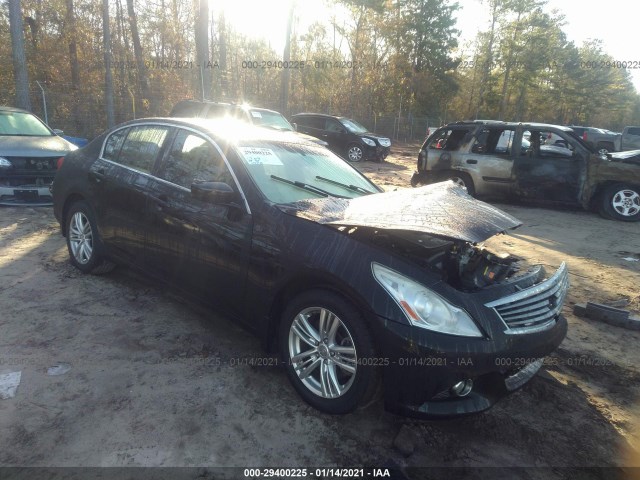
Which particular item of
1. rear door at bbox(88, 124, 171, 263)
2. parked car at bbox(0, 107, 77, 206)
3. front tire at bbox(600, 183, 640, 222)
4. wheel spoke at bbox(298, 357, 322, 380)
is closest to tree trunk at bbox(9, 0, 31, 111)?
parked car at bbox(0, 107, 77, 206)

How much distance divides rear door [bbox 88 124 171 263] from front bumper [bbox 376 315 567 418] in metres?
2.52

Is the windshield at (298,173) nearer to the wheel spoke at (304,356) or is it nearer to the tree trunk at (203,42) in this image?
the wheel spoke at (304,356)

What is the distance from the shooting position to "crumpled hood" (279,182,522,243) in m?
2.52

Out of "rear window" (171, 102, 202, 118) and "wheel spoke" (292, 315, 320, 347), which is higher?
"rear window" (171, 102, 202, 118)

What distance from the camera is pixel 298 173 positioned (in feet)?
11.9

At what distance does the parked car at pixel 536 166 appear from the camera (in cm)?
852

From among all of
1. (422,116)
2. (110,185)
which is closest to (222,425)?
(110,185)

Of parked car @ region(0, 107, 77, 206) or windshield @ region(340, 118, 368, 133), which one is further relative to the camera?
windshield @ region(340, 118, 368, 133)

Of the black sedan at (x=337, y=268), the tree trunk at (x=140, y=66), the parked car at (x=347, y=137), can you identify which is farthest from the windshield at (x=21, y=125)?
the tree trunk at (x=140, y=66)

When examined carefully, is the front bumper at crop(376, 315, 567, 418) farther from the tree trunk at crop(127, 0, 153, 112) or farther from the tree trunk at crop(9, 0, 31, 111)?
the tree trunk at crop(127, 0, 153, 112)

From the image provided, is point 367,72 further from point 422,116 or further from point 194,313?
point 194,313

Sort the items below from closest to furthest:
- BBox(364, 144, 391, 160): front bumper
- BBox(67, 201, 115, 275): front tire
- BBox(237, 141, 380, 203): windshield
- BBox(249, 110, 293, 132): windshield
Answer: BBox(237, 141, 380, 203): windshield
BBox(67, 201, 115, 275): front tire
BBox(249, 110, 293, 132): windshield
BBox(364, 144, 391, 160): front bumper

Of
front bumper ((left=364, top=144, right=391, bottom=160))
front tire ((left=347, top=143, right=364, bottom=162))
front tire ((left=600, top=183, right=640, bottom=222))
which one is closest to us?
front tire ((left=600, top=183, right=640, bottom=222))

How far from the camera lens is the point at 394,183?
12750 mm
